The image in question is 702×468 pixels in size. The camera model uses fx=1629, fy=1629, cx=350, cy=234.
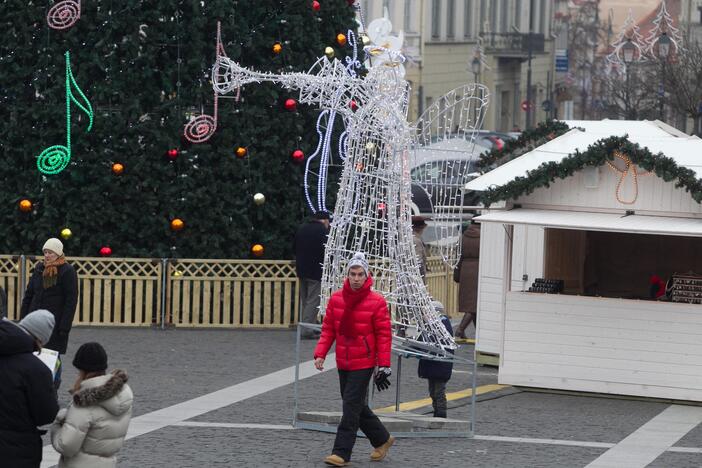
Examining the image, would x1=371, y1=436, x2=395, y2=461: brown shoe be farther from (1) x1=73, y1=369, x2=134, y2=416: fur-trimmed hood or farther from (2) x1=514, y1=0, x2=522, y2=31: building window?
(2) x1=514, y1=0, x2=522, y2=31: building window

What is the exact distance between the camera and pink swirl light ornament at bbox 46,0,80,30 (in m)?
20.0

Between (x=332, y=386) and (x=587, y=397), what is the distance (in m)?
2.46

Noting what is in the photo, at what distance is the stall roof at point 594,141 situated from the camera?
15514 mm

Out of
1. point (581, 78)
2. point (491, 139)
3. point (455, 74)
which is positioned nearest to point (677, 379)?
point (491, 139)

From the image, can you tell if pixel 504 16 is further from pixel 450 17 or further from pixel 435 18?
pixel 435 18

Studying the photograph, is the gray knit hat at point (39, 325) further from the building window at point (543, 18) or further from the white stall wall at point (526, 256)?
the building window at point (543, 18)

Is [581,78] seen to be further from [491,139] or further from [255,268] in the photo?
[255,268]

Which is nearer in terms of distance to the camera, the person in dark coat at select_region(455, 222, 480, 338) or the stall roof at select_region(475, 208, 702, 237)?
the stall roof at select_region(475, 208, 702, 237)

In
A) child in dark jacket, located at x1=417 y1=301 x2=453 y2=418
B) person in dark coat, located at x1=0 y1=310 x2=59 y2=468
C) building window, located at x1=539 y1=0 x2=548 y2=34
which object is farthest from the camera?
building window, located at x1=539 y1=0 x2=548 y2=34

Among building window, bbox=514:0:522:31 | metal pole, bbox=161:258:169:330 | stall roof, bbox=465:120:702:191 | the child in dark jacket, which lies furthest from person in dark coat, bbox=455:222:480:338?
building window, bbox=514:0:522:31

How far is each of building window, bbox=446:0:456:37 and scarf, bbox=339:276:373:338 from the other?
4966 cm

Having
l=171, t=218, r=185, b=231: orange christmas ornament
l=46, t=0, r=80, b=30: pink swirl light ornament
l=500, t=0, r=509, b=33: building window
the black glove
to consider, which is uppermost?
l=500, t=0, r=509, b=33: building window

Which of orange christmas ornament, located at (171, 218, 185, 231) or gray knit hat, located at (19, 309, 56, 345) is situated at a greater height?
orange christmas ornament, located at (171, 218, 185, 231)

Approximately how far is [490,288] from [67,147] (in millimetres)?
5917
